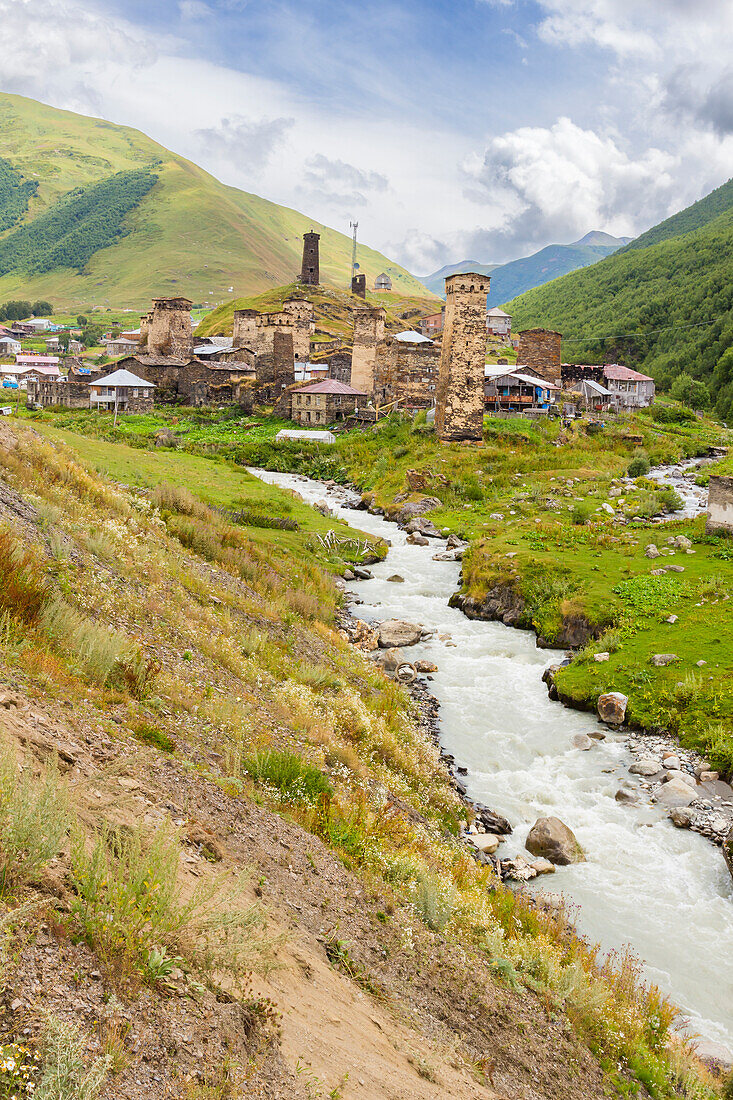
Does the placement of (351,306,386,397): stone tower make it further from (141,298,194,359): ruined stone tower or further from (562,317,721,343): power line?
(562,317,721,343): power line

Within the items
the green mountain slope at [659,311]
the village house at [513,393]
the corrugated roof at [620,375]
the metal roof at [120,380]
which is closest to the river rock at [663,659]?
the village house at [513,393]

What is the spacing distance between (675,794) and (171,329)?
221 ft

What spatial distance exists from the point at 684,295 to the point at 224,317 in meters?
68.1

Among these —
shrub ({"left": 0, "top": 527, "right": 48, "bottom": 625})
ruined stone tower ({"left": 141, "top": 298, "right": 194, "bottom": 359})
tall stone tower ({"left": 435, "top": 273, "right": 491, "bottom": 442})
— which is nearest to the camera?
shrub ({"left": 0, "top": 527, "right": 48, "bottom": 625})

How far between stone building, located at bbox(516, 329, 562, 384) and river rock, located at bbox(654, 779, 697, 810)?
172 feet

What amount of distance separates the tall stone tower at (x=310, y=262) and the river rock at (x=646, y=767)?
107982 mm

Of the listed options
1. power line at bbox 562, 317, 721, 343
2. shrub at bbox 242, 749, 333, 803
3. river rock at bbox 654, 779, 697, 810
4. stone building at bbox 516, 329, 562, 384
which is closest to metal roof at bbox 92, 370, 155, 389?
stone building at bbox 516, 329, 562, 384

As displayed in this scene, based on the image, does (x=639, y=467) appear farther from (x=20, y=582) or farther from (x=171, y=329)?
(x=171, y=329)

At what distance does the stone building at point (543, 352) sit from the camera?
59312 mm

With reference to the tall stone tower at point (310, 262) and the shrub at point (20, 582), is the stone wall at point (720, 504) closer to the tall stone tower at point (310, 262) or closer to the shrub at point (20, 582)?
the shrub at point (20, 582)

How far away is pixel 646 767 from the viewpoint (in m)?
11.8

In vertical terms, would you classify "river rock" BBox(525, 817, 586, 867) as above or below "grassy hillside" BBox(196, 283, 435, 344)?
below

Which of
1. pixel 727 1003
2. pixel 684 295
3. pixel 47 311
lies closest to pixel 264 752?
pixel 727 1003

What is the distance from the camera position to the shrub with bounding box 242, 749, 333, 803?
715cm
